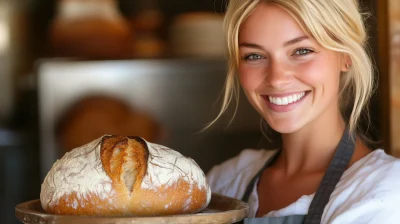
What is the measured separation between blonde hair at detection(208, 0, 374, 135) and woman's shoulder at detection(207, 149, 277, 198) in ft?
1.15

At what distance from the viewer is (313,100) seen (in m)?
1.87

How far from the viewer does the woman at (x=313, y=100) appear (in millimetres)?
1753

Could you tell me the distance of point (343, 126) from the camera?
6.70 feet

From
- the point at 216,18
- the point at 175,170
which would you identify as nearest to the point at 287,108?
the point at 175,170

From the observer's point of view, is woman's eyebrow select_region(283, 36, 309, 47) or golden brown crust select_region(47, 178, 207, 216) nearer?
golden brown crust select_region(47, 178, 207, 216)

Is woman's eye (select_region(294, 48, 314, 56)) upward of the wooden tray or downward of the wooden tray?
upward

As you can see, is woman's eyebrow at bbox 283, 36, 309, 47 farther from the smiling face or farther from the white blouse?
the white blouse

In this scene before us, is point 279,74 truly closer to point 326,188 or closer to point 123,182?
point 326,188

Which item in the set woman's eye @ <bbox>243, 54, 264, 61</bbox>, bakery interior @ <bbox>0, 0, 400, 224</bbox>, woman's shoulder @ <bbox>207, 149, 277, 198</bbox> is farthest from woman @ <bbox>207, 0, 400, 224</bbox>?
bakery interior @ <bbox>0, 0, 400, 224</bbox>

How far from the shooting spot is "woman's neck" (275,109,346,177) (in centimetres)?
201

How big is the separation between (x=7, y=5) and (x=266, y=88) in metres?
3.17

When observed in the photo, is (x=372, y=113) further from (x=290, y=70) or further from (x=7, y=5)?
(x=7, y=5)

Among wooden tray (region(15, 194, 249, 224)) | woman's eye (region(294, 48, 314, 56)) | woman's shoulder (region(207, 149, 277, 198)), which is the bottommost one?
woman's shoulder (region(207, 149, 277, 198))

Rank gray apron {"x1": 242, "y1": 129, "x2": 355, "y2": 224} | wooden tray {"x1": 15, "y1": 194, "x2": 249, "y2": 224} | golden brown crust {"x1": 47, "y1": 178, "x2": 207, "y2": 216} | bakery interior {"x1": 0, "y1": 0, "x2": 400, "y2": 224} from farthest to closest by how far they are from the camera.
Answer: bakery interior {"x1": 0, "y1": 0, "x2": 400, "y2": 224} < gray apron {"x1": 242, "y1": 129, "x2": 355, "y2": 224} < golden brown crust {"x1": 47, "y1": 178, "x2": 207, "y2": 216} < wooden tray {"x1": 15, "y1": 194, "x2": 249, "y2": 224}
